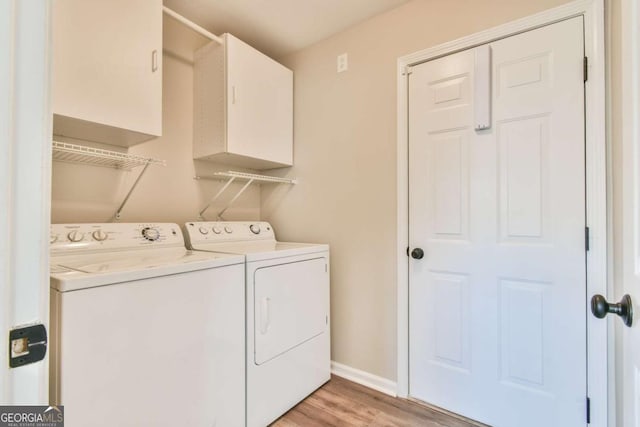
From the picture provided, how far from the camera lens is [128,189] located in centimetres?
183

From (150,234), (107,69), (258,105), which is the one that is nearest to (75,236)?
(150,234)

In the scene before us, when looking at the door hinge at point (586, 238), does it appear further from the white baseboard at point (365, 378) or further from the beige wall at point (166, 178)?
the beige wall at point (166, 178)

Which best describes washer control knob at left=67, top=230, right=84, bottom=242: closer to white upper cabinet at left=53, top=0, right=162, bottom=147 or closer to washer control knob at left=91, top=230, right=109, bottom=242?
washer control knob at left=91, top=230, right=109, bottom=242

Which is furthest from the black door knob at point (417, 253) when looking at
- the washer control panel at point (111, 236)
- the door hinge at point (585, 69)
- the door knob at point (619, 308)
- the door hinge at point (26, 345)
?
the door hinge at point (26, 345)

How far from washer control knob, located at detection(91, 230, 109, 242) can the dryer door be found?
77 centimetres

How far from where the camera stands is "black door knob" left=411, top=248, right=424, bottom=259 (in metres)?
1.82

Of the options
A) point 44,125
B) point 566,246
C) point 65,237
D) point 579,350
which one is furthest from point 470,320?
point 65,237

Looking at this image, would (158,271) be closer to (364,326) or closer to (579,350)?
(364,326)

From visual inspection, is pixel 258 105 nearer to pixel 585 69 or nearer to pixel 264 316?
pixel 264 316

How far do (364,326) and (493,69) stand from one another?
5.64ft

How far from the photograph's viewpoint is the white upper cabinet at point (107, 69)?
1.27 m

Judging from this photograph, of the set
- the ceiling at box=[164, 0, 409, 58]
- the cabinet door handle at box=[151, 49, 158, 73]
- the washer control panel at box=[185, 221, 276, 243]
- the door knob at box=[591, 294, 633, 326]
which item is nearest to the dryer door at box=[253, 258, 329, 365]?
the washer control panel at box=[185, 221, 276, 243]

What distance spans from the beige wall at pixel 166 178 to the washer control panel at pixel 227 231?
21cm

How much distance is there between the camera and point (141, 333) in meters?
1.12
